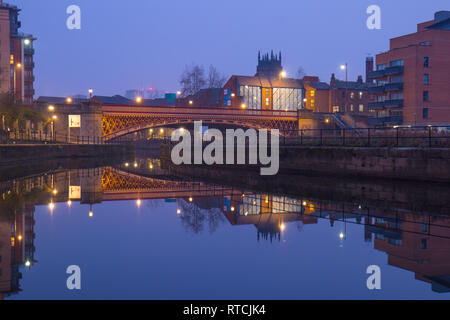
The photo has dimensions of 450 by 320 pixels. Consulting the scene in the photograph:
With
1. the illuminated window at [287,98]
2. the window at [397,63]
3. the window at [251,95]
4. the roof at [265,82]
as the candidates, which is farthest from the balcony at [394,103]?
the illuminated window at [287,98]

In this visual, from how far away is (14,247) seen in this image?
8.84m

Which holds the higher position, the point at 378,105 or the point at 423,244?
the point at 378,105

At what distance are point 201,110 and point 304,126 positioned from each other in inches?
718

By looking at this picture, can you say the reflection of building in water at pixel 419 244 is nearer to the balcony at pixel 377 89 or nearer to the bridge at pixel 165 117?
the bridge at pixel 165 117

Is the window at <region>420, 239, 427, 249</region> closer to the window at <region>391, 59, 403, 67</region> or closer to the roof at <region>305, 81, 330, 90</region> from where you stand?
the window at <region>391, 59, 403, 67</region>

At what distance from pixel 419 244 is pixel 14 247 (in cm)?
789

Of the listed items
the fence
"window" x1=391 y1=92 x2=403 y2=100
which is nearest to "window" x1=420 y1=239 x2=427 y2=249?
the fence

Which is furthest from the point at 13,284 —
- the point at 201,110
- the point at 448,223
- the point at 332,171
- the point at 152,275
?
the point at 201,110

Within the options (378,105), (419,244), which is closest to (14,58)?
(378,105)

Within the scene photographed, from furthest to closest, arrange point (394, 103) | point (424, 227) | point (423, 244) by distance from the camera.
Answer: point (394, 103)
point (424, 227)
point (423, 244)

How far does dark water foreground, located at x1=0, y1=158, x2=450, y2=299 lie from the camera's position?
6734 millimetres

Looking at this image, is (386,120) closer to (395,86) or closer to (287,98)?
(395,86)

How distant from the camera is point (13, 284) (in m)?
6.96
